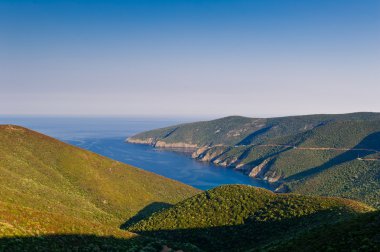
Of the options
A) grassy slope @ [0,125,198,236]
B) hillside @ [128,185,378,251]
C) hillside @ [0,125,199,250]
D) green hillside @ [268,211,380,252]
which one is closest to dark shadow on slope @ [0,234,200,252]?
hillside @ [0,125,199,250]

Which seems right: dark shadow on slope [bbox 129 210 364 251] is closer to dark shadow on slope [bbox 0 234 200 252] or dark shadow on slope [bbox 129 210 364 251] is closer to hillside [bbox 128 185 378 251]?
hillside [bbox 128 185 378 251]

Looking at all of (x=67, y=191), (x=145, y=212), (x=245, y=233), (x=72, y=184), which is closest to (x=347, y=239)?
(x=245, y=233)

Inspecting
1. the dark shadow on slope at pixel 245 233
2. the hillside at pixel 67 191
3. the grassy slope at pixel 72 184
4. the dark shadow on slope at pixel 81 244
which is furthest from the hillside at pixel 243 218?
the grassy slope at pixel 72 184

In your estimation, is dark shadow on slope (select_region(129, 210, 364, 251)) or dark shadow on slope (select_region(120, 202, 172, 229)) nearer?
dark shadow on slope (select_region(129, 210, 364, 251))

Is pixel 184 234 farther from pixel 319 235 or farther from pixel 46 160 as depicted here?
pixel 46 160

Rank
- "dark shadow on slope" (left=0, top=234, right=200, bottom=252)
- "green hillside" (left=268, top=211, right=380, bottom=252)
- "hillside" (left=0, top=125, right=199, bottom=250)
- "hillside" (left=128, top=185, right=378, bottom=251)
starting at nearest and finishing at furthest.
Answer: "green hillside" (left=268, top=211, right=380, bottom=252) → "dark shadow on slope" (left=0, top=234, right=200, bottom=252) → "hillside" (left=0, top=125, right=199, bottom=250) → "hillside" (left=128, top=185, right=378, bottom=251)

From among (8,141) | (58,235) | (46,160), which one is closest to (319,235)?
(58,235)

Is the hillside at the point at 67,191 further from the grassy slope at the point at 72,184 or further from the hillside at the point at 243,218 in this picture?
the hillside at the point at 243,218

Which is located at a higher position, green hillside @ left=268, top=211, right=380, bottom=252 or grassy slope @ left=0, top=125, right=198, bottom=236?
green hillside @ left=268, top=211, right=380, bottom=252
